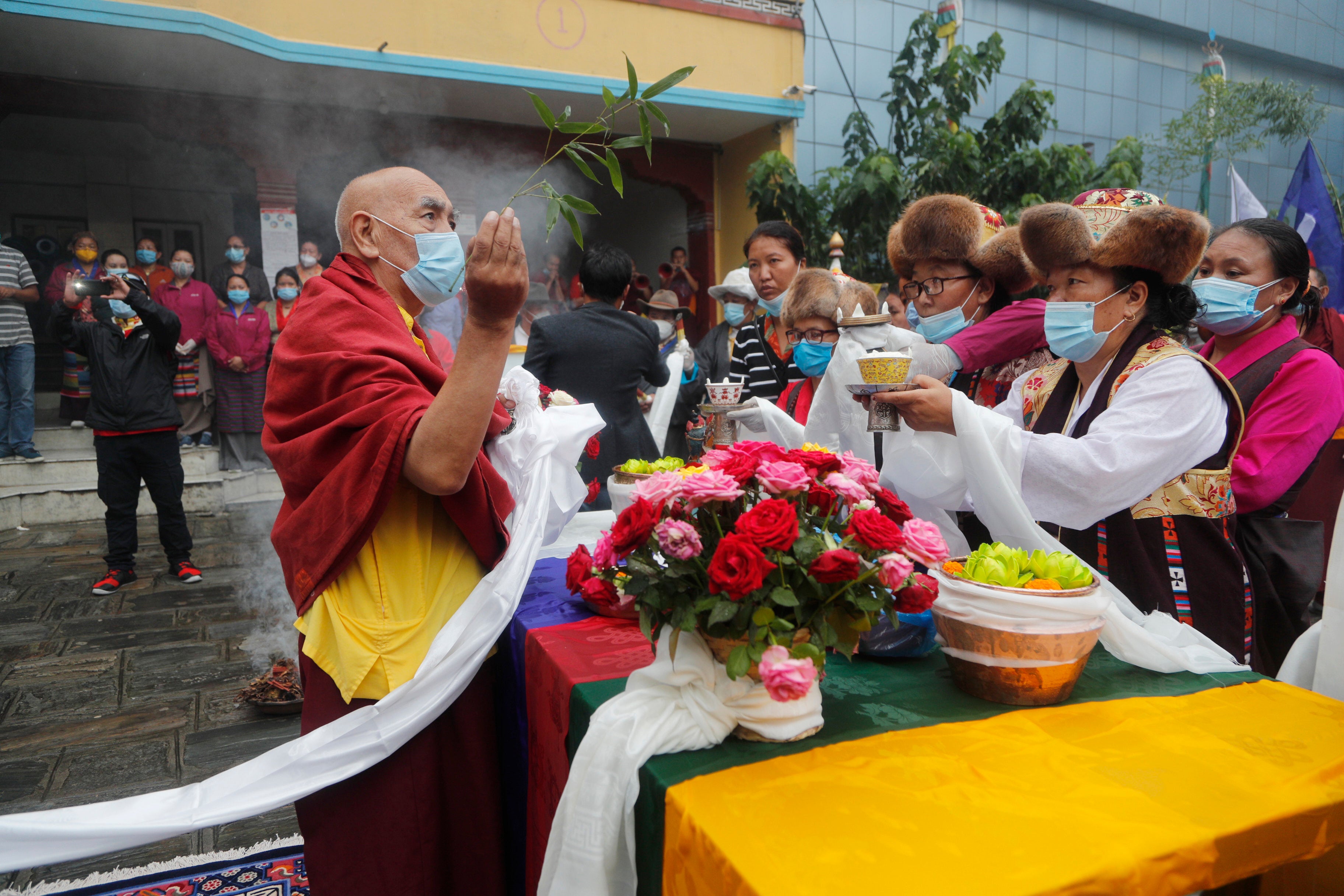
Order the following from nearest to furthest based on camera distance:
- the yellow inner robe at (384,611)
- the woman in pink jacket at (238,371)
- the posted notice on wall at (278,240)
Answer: the yellow inner robe at (384,611) < the woman in pink jacket at (238,371) < the posted notice on wall at (278,240)

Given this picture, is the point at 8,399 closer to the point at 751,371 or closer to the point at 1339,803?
the point at 751,371

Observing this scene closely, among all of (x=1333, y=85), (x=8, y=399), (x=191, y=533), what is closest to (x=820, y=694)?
(x=191, y=533)

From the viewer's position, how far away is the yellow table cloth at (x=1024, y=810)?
1.11m

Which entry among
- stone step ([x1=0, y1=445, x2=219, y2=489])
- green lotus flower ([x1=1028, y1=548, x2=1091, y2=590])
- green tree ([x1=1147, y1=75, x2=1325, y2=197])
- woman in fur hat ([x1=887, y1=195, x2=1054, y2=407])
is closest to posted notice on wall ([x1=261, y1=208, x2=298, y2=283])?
stone step ([x1=0, y1=445, x2=219, y2=489])

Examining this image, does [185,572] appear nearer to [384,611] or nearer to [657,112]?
[384,611]

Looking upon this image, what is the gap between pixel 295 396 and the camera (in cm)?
185

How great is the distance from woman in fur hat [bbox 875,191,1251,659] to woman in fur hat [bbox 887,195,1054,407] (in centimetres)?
55

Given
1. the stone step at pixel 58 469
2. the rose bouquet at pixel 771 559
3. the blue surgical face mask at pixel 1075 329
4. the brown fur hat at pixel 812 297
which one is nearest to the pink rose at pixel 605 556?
the rose bouquet at pixel 771 559

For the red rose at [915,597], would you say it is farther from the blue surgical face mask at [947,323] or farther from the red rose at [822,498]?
the blue surgical face mask at [947,323]

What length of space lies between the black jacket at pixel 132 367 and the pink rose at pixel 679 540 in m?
5.57

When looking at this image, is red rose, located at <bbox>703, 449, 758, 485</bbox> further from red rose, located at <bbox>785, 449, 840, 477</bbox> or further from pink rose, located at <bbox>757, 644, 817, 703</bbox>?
pink rose, located at <bbox>757, 644, 817, 703</bbox>

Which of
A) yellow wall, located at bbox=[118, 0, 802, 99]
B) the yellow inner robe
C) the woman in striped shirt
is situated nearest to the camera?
the yellow inner robe

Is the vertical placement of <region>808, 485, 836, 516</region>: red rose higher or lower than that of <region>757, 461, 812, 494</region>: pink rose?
lower

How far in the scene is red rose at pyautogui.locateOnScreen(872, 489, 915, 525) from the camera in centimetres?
157
